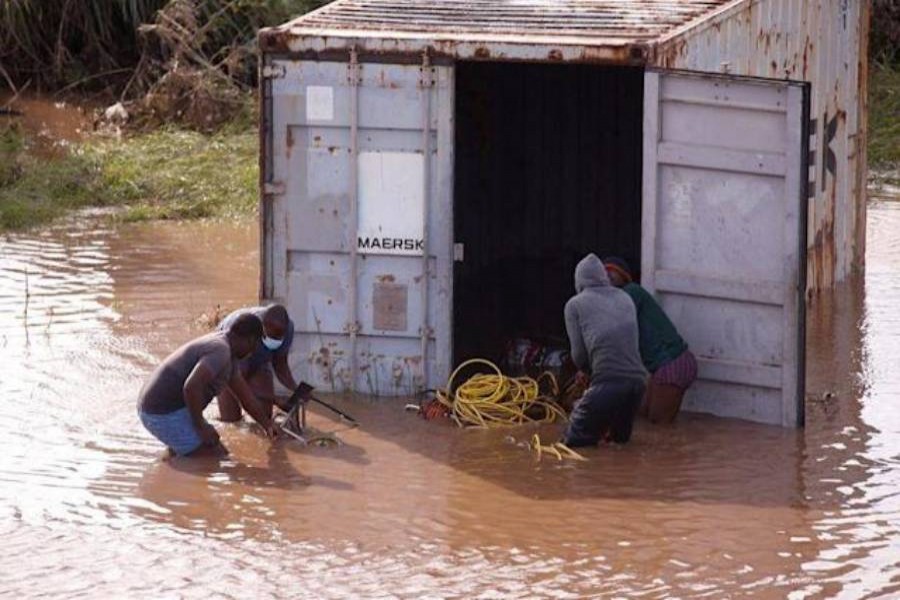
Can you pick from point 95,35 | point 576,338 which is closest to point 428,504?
point 576,338

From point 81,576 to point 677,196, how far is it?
4.82 metres

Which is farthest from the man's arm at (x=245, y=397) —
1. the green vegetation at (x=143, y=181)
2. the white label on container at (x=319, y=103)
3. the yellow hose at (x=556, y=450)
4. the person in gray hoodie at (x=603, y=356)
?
the green vegetation at (x=143, y=181)

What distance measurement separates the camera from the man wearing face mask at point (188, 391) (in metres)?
10.9

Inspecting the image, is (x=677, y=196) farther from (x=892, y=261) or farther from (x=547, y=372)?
(x=892, y=261)

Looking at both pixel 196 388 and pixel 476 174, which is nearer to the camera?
pixel 196 388

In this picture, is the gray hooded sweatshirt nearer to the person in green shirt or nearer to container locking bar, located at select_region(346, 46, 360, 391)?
the person in green shirt

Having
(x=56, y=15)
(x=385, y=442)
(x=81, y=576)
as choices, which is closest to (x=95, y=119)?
(x=56, y=15)

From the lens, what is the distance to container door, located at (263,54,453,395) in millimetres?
12188

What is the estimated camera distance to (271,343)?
1176cm

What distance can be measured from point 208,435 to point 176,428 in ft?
0.63

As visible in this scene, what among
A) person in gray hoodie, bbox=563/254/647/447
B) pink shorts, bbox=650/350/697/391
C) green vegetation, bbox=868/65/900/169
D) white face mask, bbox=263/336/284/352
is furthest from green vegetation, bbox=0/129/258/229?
person in gray hoodie, bbox=563/254/647/447

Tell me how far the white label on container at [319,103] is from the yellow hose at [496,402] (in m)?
1.90

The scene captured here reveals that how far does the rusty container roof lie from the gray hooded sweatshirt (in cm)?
149

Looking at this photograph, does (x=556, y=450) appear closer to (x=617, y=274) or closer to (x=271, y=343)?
(x=617, y=274)
